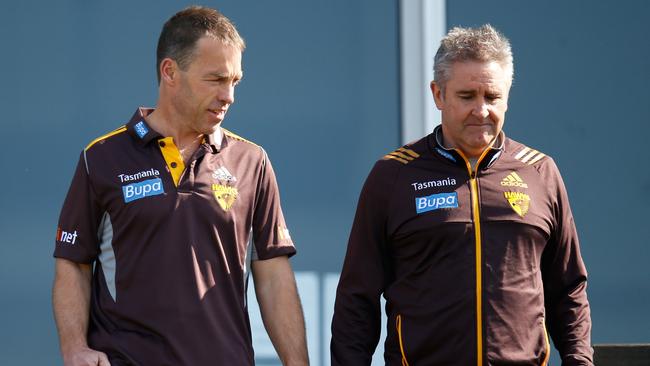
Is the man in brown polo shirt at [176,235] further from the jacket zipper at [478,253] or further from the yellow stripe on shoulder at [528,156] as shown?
the yellow stripe on shoulder at [528,156]

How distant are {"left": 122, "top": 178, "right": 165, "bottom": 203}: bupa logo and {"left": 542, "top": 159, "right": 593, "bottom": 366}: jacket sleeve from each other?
1133 mm

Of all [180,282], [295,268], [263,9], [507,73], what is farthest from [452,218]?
[263,9]

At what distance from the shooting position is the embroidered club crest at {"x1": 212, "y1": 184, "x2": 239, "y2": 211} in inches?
119

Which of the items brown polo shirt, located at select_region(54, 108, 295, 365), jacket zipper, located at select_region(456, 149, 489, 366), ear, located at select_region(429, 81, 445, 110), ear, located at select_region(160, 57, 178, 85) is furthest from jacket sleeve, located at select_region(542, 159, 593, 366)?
ear, located at select_region(160, 57, 178, 85)

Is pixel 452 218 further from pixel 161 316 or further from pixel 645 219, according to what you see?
pixel 645 219

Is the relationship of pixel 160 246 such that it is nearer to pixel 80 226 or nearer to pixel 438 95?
pixel 80 226

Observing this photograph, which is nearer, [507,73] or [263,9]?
[507,73]

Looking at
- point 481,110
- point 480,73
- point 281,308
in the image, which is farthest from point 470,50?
point 281,308

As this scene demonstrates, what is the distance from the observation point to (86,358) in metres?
2.90

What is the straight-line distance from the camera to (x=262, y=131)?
4.18 metres

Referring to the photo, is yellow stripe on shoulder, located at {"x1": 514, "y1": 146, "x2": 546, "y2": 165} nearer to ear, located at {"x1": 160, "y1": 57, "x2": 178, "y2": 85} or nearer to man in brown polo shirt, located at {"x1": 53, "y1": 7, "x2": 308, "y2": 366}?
man in brown polo shirt, located at {"x1": 53, "y1": 7, "x2": 308, "y2": 366}

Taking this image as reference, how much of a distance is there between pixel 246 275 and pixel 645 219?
6.31 ft

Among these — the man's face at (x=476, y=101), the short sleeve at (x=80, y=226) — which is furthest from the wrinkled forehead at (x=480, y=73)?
the short sleeve at (x=80, y=226)

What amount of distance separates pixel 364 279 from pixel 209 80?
0.74 meters
